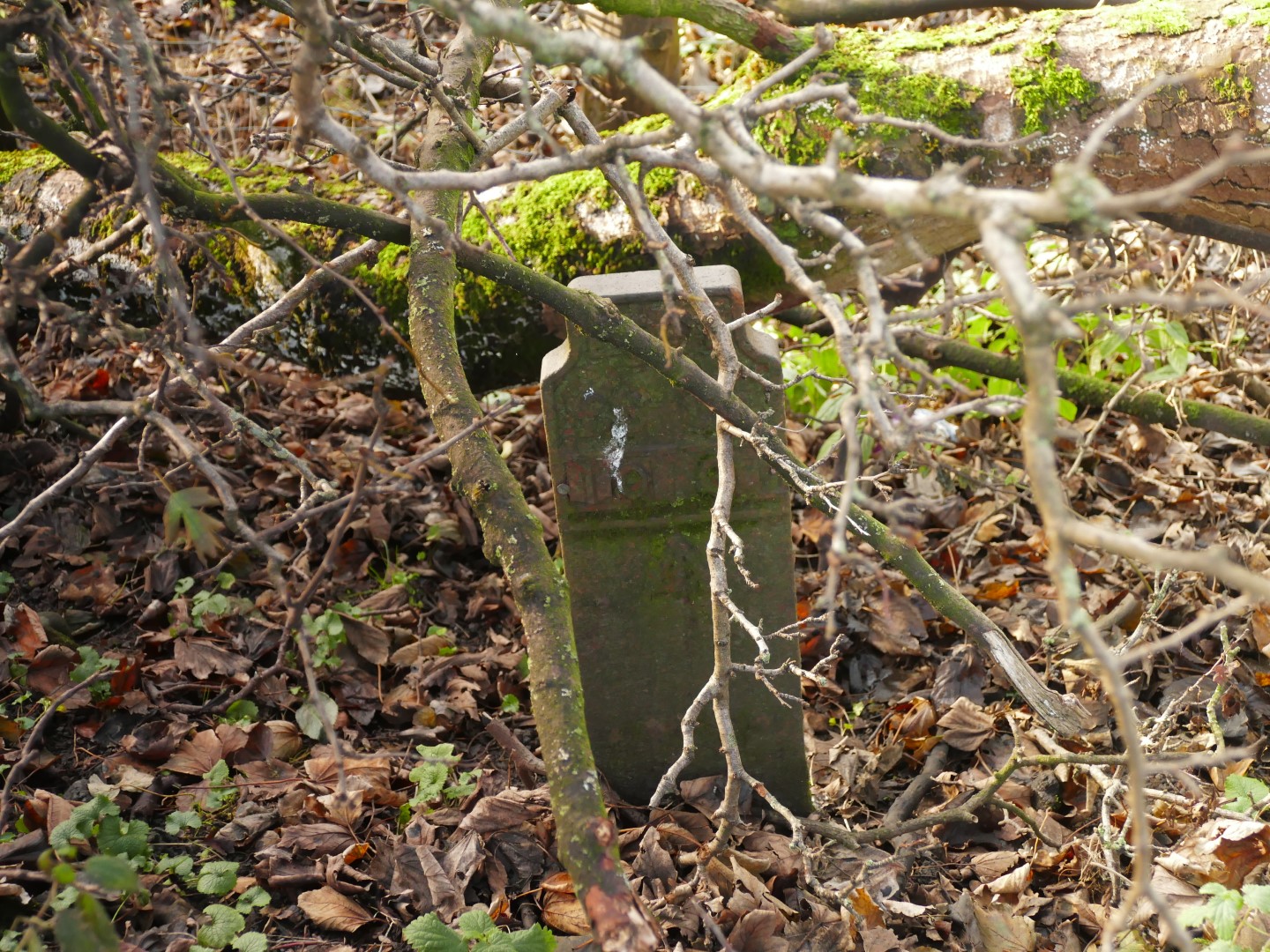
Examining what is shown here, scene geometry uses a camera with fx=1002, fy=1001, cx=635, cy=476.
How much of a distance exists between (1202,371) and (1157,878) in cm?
244

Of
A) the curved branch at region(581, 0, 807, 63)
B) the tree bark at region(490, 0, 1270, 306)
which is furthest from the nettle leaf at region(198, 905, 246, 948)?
the curved branch at region(581, 0, 807, 63)

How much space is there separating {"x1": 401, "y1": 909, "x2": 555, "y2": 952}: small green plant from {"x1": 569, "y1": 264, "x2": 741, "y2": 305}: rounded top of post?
1.34 meters

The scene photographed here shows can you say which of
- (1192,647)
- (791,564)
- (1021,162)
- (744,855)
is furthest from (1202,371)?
(744,855)

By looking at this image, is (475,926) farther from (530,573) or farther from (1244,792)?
(1244,792)

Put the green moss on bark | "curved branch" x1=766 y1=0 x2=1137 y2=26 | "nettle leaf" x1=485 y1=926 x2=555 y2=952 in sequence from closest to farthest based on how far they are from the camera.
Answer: "nettle leaf" x1=485 y1=926 x2=555 y2=952
the green moss on bark
"curved branch" x1=766 y1=0 x2=1137 y2=26

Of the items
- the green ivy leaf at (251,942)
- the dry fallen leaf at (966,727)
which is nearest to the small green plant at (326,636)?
the green ivy leaf at (251,942)

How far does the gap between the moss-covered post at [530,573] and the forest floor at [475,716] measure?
6.0 inches

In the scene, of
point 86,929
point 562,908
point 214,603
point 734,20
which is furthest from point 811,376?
point 86,929

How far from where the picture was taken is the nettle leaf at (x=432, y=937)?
198 centimetres

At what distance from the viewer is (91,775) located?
8.47 feet

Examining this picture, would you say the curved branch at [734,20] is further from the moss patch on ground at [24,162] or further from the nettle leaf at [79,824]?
the nettle leaf at [79,824]

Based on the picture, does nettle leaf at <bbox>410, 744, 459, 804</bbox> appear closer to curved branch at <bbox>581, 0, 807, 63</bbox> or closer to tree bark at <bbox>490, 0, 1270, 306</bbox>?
tree bark at <bbox>490, 0, 1270, 306</bbox>

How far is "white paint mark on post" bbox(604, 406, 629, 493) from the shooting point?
2381 millimetres

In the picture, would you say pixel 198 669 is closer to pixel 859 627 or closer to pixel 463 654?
pixel 463 654
